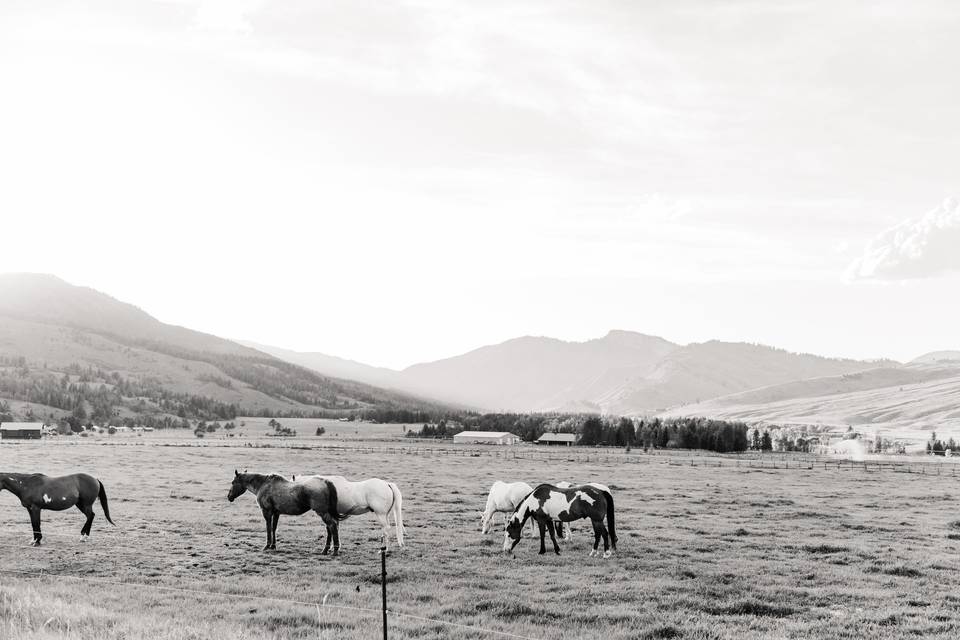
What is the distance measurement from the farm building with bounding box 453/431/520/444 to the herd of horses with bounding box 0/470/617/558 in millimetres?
132783

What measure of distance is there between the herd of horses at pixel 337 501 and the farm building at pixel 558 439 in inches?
5329

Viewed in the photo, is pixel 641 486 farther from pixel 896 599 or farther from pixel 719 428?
pixel 719 428

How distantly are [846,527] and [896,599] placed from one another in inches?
561

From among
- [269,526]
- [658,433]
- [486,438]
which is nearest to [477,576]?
[269,526]

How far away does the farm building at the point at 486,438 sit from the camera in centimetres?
16259

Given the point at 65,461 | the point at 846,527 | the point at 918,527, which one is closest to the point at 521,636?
the point at 846,527

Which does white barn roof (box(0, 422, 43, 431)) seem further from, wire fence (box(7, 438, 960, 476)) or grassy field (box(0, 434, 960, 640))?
Result: grassy field (box(0, 434, 960, 640))

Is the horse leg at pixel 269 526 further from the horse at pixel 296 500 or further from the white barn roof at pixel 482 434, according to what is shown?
the white barn roof at pixel 482 434

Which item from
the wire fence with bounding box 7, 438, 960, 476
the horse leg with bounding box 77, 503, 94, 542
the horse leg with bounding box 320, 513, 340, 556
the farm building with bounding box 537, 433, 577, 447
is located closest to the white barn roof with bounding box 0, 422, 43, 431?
the wire fence with bounding box 7, 438, 960, 476

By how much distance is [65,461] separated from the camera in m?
64.9

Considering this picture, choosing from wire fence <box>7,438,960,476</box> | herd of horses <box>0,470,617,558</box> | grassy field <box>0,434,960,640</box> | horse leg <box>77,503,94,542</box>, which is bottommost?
wire fence <box>7,438,960,476</box>

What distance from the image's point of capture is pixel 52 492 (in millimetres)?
25422

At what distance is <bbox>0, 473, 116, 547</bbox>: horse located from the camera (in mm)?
25062

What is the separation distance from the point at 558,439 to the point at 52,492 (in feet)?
471
